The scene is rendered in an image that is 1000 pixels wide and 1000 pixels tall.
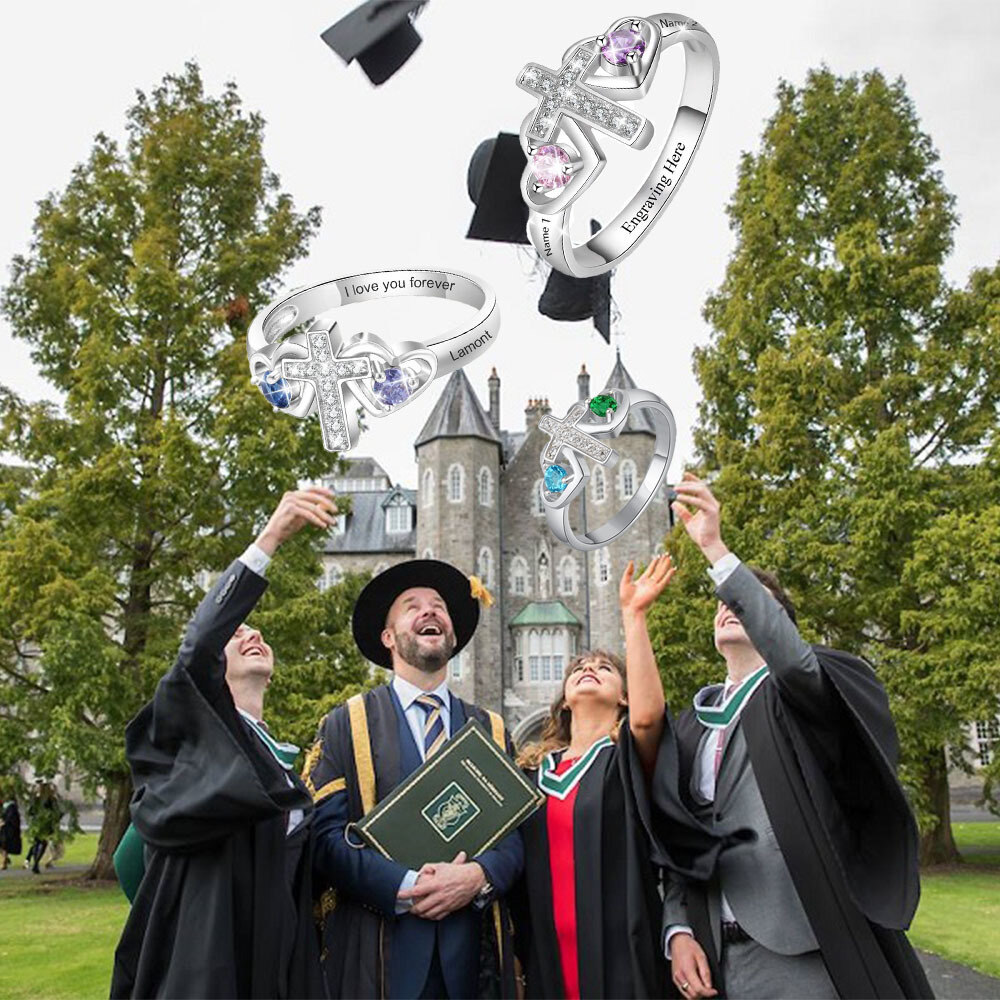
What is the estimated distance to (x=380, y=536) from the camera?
52.2 metres

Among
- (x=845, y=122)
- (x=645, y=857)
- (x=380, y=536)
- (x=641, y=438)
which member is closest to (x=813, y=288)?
(x=845, y=122)

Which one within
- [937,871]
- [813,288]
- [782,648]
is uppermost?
[813,288]

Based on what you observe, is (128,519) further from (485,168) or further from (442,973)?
(442,973)

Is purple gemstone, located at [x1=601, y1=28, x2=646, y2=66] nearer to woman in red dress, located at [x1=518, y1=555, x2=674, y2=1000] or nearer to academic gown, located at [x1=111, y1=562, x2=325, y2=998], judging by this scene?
woman in red dress, located at [x1=518, y1=555, x2=674, y2=1000]

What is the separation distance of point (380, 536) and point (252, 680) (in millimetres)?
48234

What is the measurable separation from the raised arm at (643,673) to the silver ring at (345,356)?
4.70 ft

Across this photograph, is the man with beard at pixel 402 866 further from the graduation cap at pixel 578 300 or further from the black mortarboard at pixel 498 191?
the black mortarboard at pixel 498 191

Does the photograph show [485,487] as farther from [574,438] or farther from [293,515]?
[293,515]

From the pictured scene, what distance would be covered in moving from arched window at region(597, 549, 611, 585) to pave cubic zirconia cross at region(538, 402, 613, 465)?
128ft

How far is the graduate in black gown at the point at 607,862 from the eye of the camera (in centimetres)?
387

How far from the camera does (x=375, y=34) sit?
481cm

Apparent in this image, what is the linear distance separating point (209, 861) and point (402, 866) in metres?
0.72

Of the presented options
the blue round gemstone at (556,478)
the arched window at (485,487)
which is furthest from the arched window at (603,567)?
the blue round gemstone at (556,478)

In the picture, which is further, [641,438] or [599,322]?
[641,438]
